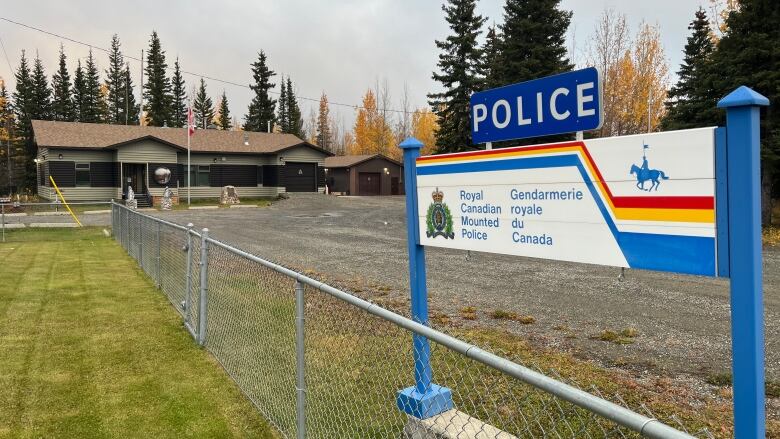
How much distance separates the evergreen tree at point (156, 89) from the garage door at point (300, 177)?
91.0 ft

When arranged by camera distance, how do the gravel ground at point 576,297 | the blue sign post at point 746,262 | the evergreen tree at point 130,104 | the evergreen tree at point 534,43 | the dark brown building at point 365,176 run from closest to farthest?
1. the blue sign post at point 746,262
2. the gravel ground at point 576,297
3. the evergreen tree at point 534,43
4. the dark brown building at point 365,176
5. the evergreen tree at point 130,104

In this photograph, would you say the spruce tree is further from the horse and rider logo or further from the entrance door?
the horse and rider logo

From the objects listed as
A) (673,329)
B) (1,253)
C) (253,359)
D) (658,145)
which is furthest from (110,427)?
(1,253)

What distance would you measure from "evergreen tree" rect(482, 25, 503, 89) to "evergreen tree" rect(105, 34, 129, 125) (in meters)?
50.5

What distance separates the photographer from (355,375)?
16.0 feet

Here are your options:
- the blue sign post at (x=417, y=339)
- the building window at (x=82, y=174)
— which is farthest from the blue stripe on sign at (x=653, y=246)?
the building window at (x=82, y=174)

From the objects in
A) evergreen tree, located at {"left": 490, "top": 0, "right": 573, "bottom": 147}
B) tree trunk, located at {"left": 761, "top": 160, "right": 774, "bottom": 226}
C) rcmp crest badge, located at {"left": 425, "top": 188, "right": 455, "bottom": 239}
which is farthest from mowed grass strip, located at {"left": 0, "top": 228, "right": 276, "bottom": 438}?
evergreen tree, located at {"left": 490, "top": 0, "right": 573, "bottom": 147}

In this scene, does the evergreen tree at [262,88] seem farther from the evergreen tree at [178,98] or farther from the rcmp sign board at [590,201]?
the rcmp sign board at [590,201]

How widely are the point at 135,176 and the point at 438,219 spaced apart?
116 ft

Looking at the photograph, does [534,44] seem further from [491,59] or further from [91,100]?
[91,100]

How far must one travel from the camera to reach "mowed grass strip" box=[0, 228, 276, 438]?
4.02 m

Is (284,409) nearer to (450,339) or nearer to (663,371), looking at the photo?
(450,339)

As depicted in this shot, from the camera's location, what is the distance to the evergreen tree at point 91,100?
201 feet

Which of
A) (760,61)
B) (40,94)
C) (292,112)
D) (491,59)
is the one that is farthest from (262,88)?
(760,61)
